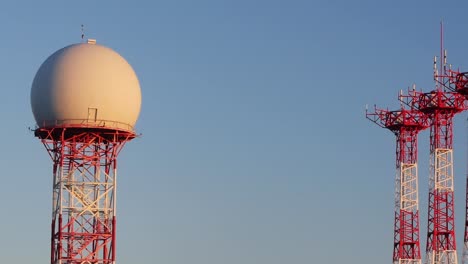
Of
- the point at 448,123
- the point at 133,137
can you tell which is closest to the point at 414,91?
the point at 448,123

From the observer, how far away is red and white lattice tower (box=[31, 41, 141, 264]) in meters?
129

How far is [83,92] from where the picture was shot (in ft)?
424

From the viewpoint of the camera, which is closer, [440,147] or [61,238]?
[61,238]

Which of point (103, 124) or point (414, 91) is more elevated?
point (414, 91)

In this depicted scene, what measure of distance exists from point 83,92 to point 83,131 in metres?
3.84

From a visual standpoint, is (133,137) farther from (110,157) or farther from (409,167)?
(409,167)

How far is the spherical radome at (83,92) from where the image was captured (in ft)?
424

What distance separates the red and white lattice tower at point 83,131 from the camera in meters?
129

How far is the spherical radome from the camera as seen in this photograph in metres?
129

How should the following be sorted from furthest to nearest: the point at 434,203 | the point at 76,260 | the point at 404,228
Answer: the point at 404,228, the point at 434,203, the point at 76,260

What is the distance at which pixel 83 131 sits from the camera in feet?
428

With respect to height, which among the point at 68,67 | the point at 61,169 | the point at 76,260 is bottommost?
the point at 76,260

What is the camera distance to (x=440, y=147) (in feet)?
534

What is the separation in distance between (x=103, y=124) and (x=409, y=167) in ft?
187
